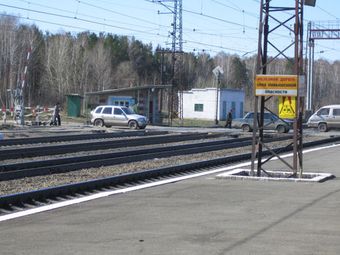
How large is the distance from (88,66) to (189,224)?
10081cm

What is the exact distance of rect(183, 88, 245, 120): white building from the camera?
71.5m

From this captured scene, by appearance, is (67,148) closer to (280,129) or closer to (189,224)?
(189,224)

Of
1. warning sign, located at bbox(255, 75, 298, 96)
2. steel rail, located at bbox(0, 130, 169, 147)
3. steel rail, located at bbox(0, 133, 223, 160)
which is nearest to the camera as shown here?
warning sign, located at bbox(255, 75, 298, 96)

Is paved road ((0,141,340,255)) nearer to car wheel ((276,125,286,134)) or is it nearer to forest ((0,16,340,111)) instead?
car wheel ((276,125,286,134))

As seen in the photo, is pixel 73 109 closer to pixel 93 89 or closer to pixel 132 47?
pixel 93 89

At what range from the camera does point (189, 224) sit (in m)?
8.69

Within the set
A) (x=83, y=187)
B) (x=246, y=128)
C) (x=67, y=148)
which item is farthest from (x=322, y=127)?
(x=83, y=187)

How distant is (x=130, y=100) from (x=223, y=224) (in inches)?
1762

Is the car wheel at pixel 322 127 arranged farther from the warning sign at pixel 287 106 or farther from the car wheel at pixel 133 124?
the warning sign at pixel 287 106

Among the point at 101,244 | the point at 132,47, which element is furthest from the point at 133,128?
the point at 132,47

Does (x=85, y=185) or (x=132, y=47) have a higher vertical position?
(x=132, y=47)

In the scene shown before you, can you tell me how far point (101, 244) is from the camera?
7352 mm

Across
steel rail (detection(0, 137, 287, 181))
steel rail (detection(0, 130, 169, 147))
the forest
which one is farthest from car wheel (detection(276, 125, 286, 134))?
the forest

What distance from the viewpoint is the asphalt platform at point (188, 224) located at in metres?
7.16
